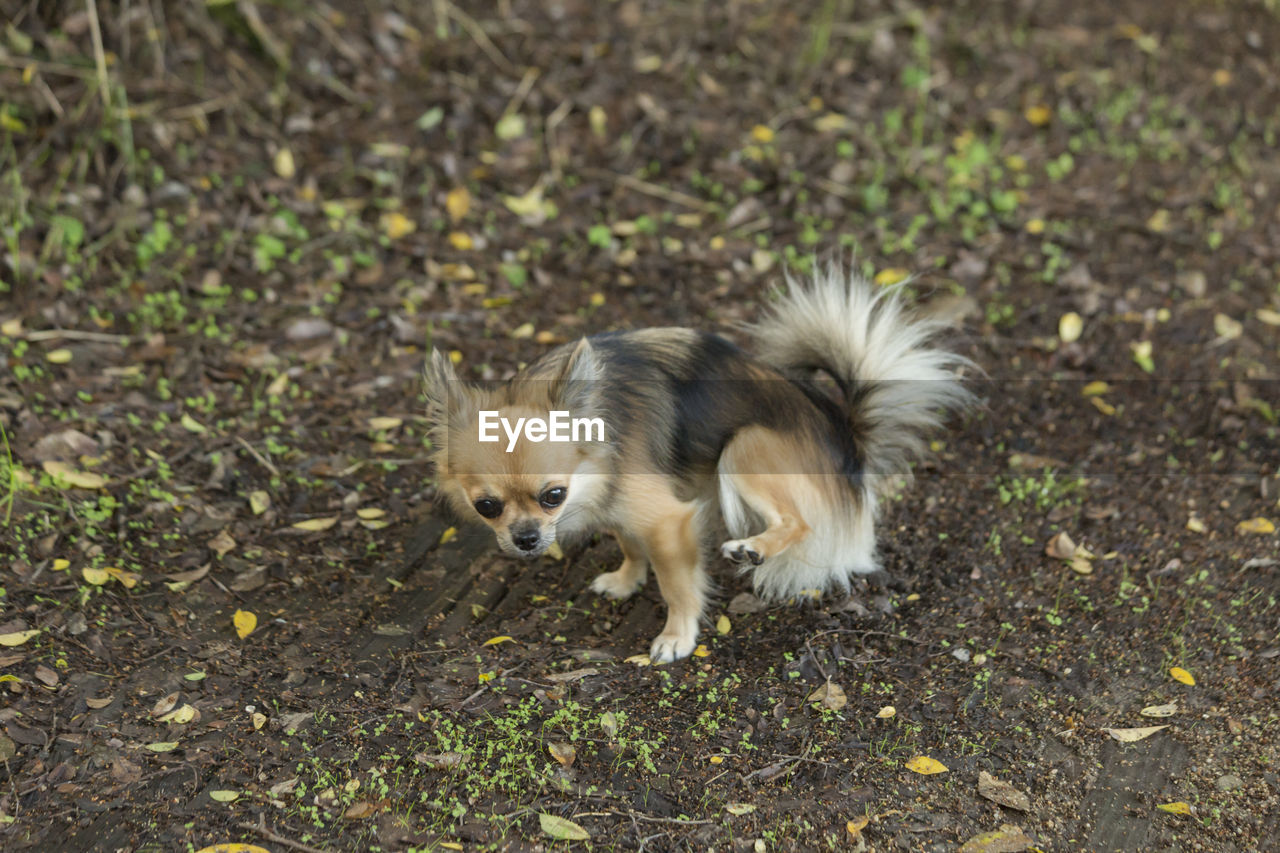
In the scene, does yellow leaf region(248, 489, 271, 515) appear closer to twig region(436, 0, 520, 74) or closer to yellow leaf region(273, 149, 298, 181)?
yellow leaf region(273, 149, 298, 181)

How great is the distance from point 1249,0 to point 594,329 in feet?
19.0

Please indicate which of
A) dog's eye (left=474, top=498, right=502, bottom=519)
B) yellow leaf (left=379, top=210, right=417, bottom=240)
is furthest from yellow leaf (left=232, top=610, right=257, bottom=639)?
yellow leaf (left=379, top=210, right=417, bottom=240)

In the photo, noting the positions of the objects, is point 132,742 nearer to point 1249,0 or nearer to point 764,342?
point 764,342

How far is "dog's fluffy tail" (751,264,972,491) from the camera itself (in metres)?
3.83

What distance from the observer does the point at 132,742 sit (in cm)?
313

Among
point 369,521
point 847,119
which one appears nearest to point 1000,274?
point 847,119

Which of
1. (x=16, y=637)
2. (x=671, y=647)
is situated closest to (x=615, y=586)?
(x=671, y=647)

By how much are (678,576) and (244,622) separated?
1.51m

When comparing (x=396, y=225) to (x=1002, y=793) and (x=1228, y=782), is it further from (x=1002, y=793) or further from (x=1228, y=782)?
(x=1228, y=782)

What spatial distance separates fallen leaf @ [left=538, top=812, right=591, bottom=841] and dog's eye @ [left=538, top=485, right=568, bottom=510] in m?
0.95

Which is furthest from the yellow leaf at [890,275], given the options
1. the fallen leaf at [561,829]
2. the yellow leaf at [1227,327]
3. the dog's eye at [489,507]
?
the fallen leaf at [561,829]

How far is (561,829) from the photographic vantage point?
295 centimetres

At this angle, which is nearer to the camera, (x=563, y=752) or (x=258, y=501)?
(x=563, y=752)

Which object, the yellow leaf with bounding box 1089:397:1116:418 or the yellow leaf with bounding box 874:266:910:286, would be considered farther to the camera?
the yellow leaf with bounding box 874:266:910:286
